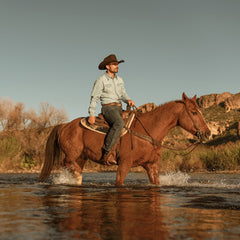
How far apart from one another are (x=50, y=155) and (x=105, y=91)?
→ 266cm

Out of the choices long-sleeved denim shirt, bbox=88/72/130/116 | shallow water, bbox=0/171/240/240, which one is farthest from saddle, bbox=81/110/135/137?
shallow water, bbox=0/171/240/240

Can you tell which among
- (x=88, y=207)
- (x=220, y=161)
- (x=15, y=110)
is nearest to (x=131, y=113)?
(x=88, y=207)

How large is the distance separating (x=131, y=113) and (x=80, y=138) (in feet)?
4.79

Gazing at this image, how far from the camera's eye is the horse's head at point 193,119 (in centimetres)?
852

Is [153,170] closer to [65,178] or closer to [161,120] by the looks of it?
→ [161,120]

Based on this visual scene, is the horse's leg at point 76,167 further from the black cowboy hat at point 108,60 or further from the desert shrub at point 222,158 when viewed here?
the desert shrub at point 222,158

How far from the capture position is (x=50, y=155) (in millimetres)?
10055

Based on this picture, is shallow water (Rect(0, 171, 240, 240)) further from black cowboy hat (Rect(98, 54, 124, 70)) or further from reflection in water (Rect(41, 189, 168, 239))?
black cowboy hat (Rect(98, 54, 124, 70))

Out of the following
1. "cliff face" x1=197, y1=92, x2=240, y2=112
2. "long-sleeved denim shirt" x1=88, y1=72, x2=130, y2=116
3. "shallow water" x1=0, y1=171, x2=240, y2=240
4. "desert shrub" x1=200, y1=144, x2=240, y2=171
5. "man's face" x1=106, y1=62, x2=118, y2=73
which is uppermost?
"cliff face" x1=197, y1=92, x2=240, y2=112

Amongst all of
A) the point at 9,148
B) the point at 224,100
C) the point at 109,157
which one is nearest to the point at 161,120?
the point at 109,157

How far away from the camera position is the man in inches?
323

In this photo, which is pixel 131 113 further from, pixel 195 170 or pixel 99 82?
pixel 195 170

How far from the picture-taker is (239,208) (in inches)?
191

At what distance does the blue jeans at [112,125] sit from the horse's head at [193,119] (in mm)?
1508
